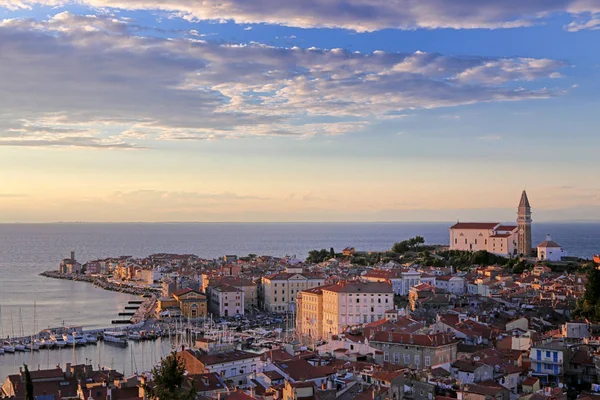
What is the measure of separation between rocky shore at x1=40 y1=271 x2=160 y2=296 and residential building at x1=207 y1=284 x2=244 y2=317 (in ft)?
49.2

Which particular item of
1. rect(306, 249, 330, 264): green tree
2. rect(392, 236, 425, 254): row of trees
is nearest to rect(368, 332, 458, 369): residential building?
rect(392, 236, 425, 254): row of trees

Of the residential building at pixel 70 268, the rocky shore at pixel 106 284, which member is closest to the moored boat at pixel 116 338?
the rocky shore at pixel 106 284

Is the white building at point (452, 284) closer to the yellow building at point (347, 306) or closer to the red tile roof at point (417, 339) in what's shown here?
the yellow building at point (347, 306)

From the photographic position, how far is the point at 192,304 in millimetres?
46625

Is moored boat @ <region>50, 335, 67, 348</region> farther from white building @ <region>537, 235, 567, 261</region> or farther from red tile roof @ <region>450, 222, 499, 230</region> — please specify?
red tile roof @ <region>450, 222, 499, 230</region>

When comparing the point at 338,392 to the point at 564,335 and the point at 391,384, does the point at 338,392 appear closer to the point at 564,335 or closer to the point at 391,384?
the point at 391,384

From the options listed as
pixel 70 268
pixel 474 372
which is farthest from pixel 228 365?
pixel 70 268

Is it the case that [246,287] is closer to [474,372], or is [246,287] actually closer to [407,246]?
[407,246]

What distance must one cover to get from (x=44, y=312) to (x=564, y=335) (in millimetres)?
36717

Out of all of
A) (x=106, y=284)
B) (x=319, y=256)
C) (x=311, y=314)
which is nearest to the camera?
(x=311, y=314)

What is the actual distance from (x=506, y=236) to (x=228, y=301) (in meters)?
29.9

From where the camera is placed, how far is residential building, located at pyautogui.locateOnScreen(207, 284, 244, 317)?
46.2m

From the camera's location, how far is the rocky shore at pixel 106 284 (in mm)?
62875

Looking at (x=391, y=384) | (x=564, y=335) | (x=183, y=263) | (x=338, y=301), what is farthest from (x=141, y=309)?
(x=391, y=384)
